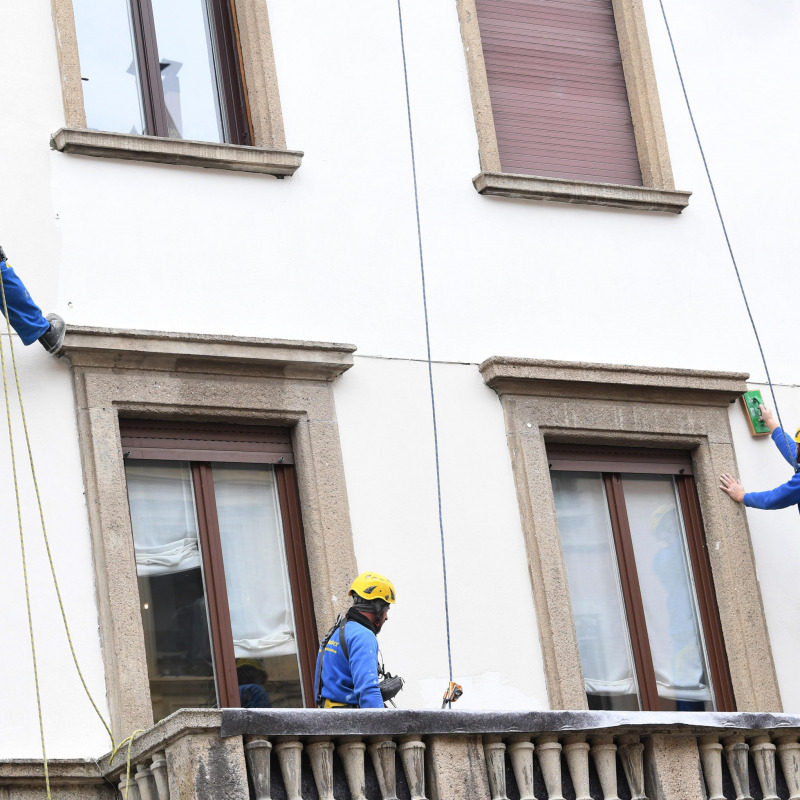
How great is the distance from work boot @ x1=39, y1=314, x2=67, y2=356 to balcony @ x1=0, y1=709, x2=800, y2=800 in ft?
7.81

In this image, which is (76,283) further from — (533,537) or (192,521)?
(533,537)

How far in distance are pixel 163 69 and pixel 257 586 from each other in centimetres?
349

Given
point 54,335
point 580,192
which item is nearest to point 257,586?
point 54,335

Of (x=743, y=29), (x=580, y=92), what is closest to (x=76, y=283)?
(x=580, y=92)

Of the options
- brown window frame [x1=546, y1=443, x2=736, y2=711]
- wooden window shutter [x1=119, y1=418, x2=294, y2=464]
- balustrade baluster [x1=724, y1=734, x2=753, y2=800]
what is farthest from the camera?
brown window frame [x1=546, y1=443, x2=736, y2=711]

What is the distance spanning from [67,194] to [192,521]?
6.87 ft

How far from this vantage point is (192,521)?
12.3 metres

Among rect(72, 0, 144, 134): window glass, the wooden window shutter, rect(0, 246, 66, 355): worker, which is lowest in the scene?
the wooden window shutter

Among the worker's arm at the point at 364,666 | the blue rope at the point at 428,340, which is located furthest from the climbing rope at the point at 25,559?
the blue rope at the point at 428,340

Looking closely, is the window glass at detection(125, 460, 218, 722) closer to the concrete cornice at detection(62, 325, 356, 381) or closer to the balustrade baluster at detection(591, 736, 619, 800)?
the concrete cornice at detection(62, 325, 356, 381)

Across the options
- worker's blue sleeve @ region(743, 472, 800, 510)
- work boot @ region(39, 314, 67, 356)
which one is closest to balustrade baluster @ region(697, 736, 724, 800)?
worker's blue sleeve @ region(743, 472, 800, 510)

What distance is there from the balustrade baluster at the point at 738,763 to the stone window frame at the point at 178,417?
2.41 m

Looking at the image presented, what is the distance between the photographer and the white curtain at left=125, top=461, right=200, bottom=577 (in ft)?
39.6

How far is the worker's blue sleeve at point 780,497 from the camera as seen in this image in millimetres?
13227
